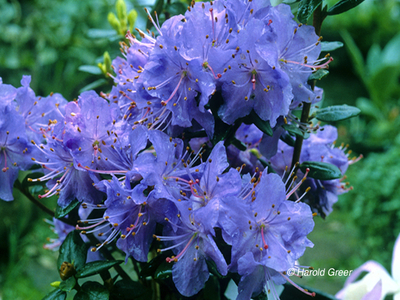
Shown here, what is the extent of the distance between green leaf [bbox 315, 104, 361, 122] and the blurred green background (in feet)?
4.61

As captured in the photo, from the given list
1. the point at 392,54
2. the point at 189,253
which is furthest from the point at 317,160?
the point at 392,54

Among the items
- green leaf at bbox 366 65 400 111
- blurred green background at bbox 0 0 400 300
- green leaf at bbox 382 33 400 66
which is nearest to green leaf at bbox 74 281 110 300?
blurred green background at bbox 0 0 400 300

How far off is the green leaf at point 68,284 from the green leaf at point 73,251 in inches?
1.1

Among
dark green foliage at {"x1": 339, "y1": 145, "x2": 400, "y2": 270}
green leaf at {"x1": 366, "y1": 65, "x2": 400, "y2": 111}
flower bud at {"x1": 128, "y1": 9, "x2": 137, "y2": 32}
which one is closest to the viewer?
flower bud at {"x1": 128, "y1": 9, "x2": 137, "y2": 32}

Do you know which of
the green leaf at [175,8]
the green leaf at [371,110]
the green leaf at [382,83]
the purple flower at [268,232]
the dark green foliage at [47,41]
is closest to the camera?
the purple flower at [268,232]

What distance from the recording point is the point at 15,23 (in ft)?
9.26

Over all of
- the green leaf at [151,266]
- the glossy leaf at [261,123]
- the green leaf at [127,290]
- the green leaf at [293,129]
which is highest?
the glossy leaf at [261,123]

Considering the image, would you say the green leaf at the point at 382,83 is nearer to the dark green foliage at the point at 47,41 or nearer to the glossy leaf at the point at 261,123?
the dark green foliage at the point at 47,41

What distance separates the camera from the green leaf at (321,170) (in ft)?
1.95

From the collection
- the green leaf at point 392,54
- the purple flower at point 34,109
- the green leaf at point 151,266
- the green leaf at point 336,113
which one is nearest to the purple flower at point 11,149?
the purple flower at point 34,109

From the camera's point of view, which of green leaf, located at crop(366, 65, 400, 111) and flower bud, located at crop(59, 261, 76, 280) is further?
green leaf, located at crop(366, 65, 400, 111)

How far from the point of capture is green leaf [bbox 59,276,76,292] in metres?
0.56

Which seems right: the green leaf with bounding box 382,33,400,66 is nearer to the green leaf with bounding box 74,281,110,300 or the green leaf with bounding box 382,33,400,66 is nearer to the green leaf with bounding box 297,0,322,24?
the green leaf with bounding box 297,0,322,24

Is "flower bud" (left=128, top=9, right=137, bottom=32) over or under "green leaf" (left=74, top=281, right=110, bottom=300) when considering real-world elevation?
over
